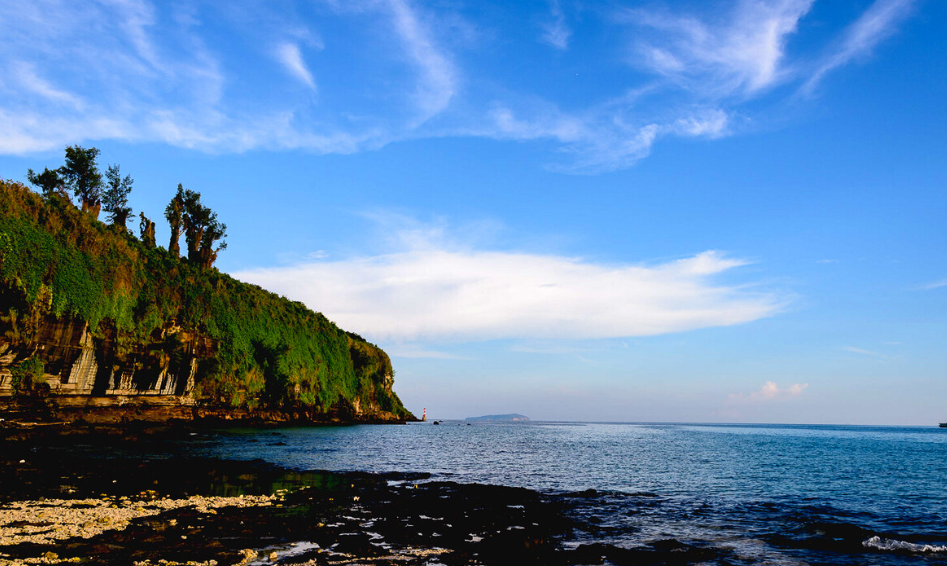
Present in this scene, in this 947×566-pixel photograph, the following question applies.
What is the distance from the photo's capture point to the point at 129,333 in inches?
2018

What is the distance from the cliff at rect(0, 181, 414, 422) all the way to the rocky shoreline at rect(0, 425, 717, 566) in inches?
639

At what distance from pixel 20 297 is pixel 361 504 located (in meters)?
37.9

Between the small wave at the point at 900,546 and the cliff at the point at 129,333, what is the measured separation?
180ft

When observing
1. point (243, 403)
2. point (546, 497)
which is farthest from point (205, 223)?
point (546, 497)

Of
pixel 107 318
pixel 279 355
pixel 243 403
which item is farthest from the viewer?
pixel 279 355

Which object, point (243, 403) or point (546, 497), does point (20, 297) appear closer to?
point (243, 403)

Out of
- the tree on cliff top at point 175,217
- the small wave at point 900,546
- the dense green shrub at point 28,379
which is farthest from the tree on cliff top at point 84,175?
the small wave at point 900,546

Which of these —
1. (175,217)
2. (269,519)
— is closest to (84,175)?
(175,217)

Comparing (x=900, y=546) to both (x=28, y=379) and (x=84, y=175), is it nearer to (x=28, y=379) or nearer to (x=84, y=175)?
(x=28, y=379)

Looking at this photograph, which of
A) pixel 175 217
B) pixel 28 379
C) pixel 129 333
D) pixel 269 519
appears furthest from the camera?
pixel 175 217

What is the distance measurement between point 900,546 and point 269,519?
71.6ft

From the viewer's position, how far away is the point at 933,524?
21.6 metres

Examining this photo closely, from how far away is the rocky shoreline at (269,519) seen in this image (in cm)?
1333

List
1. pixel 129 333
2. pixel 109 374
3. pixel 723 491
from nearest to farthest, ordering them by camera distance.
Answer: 1. pixel 723 491
2. pixel 109 374
3. pixel 129 333
